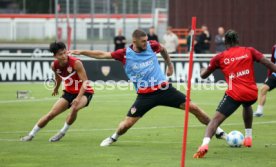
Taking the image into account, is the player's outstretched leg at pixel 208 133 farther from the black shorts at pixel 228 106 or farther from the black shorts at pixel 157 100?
the black shorts at pixel 157 100

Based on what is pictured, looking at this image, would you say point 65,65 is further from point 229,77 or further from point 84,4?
point 84,4

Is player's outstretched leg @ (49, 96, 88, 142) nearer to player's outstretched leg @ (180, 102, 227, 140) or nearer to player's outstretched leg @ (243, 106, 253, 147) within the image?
player's outstretched leg @ (180, 102, 227, 140)

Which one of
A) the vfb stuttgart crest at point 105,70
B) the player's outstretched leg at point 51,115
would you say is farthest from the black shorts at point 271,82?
the vfb stuttgart crest at point 105,70

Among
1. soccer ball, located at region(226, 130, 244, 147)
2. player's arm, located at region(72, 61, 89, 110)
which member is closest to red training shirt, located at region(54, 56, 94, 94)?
player's arm, located at region(72, 61, 89, 110)

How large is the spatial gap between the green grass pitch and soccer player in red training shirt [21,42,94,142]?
A: 0.40 metres

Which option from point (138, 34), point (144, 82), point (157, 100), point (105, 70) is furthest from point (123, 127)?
point (105, 70)

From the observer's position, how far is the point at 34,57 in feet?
106

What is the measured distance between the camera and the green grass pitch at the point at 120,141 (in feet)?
44.3

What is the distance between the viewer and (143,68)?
50.2 feet

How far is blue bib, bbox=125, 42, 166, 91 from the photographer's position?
1527 cm

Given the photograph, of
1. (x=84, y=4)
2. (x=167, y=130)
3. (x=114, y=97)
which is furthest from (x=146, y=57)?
(x=84, y=4)

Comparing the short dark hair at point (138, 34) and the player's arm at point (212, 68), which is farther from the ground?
the short dark hair at point (138, 34)

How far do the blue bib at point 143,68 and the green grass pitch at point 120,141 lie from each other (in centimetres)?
119

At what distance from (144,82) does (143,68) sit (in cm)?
25
